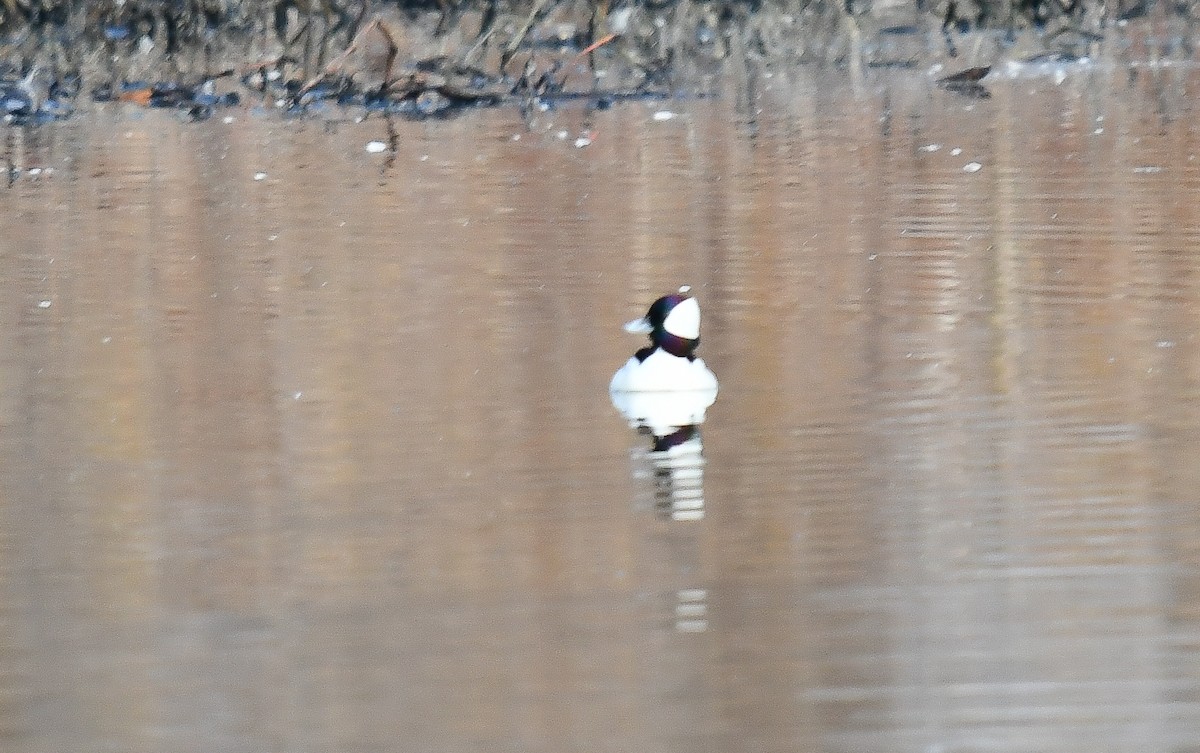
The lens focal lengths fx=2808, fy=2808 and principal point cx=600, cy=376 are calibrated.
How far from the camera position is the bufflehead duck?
8.35 m

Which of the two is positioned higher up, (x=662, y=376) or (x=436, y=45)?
(x=662, y=376)

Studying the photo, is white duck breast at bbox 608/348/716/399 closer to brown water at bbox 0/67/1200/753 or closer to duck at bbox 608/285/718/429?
duck at bbox 608/285/718/429

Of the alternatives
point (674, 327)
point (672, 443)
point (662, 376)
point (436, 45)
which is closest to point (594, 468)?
point (672, 443)

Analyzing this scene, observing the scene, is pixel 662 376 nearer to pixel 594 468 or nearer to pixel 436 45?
pixel 594 468

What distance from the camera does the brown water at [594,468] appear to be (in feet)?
17.3

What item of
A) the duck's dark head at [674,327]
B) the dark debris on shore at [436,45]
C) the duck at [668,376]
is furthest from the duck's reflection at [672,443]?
the dark debris on shore at [436,45]

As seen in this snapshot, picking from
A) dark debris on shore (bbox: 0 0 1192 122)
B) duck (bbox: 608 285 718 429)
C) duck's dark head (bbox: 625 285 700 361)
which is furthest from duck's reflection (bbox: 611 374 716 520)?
dark debris on shore (bbox: 0 0 1192 122)

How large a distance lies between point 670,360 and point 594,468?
1.06m

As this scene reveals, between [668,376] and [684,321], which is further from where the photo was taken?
[684,321]

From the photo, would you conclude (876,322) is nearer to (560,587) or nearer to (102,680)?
(560,587)

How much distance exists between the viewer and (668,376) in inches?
327

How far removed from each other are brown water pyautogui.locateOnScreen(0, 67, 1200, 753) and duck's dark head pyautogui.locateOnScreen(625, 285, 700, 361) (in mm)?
225

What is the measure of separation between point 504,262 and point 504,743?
6207mm

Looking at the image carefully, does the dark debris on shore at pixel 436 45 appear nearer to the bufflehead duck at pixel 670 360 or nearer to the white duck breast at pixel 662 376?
the bufflehead duck at pixel 670 360
